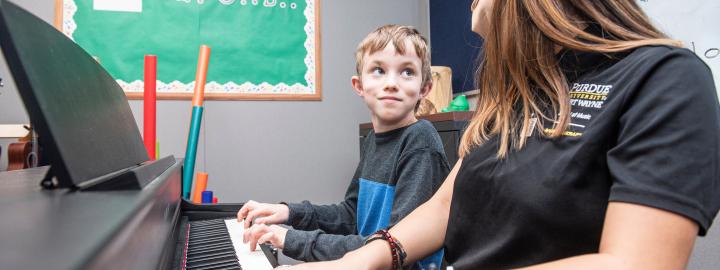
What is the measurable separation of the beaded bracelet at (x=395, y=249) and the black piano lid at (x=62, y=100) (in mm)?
403

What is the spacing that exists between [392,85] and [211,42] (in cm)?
174

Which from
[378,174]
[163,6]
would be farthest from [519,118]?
[163,6]

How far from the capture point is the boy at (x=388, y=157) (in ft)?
3.43

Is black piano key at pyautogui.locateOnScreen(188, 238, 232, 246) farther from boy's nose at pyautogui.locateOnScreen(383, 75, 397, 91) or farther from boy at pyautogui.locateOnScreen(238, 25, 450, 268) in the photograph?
boy's nose at pyautogui.locateOnScreen(383, 75, 397, 91)

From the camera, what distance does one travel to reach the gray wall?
8.55 ft

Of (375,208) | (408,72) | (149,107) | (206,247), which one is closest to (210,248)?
(206,247)

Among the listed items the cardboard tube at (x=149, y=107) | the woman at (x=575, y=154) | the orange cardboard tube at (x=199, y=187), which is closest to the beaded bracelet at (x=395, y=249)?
the woman at (x=575, y=154)

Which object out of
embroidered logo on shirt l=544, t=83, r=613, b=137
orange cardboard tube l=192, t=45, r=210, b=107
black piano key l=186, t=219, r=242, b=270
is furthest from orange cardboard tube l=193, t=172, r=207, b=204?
embroidered logo on shirt l=544, t=83, r=613, b=137

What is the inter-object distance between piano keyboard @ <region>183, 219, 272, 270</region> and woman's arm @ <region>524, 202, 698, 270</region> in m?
0.58

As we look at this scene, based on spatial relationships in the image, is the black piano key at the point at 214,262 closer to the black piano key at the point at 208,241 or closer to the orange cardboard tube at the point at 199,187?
the black piano key at the point at 208,241

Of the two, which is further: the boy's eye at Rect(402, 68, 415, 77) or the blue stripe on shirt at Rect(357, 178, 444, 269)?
the boy's eye at Rect(402, 68, 415, 77)

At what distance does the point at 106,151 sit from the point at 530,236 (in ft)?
1.91

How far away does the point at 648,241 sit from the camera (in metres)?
0.46

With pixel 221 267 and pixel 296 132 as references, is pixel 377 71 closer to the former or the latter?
pixel 221 267
